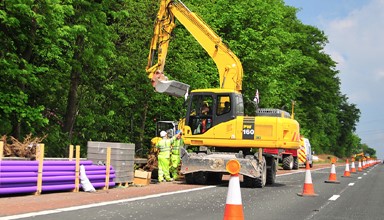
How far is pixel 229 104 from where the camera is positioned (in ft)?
55.9

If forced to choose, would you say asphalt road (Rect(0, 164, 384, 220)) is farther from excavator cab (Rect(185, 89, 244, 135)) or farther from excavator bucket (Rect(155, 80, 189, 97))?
excavator bucket (Rect(155, 80, 189, 97))

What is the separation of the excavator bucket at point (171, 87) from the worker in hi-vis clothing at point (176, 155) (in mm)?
1500

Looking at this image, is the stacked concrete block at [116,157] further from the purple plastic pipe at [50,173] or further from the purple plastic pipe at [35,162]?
the purple plastic pipe at [35,162]

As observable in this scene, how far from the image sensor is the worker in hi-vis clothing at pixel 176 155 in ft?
59.4

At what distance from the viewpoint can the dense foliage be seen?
54.1 ft

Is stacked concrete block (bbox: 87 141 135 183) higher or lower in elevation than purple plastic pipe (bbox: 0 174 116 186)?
higher

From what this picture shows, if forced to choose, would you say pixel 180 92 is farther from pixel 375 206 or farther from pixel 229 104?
pixel 375 206

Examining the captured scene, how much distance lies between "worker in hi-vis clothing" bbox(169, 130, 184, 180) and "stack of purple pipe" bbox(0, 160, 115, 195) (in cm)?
463

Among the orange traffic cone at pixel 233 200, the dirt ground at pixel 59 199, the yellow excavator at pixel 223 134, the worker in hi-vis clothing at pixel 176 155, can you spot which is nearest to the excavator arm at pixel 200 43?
the yellow excavator at pixel 223 134

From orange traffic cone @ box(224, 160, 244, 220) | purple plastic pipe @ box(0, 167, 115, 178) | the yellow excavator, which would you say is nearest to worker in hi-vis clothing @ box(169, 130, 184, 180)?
the yellow excavator

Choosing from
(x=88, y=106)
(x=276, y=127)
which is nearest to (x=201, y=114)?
(x=276, y=127)

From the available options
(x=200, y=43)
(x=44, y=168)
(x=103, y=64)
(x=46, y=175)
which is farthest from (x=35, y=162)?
(x=200, y=43)

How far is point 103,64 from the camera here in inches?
802

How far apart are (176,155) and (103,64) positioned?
5036 millimetres
